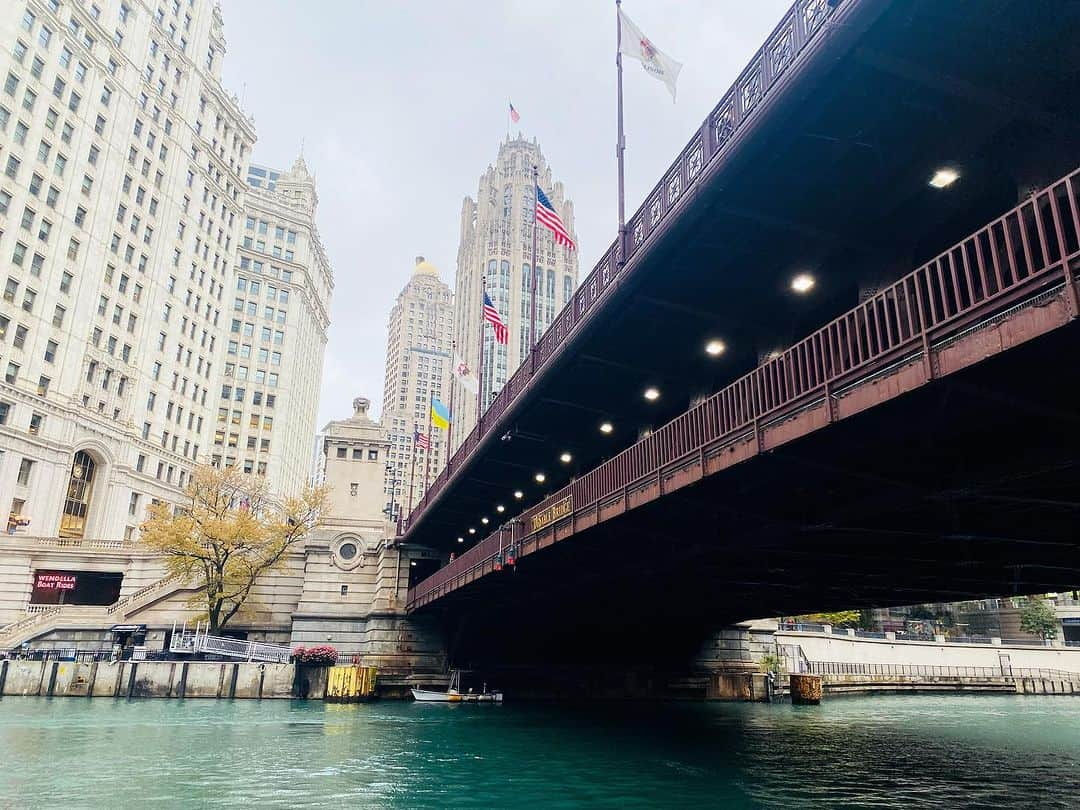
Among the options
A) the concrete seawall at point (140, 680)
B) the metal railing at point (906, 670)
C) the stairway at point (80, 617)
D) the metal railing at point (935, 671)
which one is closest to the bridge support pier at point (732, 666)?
the metal railing at point (935, 671)

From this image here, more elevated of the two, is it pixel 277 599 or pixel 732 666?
pixel 277 599

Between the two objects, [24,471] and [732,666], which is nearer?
[732,666]

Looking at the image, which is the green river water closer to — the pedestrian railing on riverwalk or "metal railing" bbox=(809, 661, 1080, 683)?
the pedestrian railing on riverwalk

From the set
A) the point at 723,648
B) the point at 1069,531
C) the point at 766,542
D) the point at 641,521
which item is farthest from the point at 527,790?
the point at 723,648

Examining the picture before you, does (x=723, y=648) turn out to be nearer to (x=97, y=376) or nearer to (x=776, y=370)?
(x=776, y=370)

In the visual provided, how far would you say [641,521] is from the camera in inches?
832

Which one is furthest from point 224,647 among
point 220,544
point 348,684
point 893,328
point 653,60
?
point 893,328

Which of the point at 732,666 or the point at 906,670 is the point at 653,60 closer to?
the point at 732,666

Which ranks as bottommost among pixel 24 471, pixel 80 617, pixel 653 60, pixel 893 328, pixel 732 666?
pixel 732 666

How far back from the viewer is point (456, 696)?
47.9m

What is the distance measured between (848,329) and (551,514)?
14016 mm

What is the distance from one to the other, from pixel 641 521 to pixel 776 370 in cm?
792

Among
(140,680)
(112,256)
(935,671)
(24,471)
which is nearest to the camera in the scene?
(140,680)

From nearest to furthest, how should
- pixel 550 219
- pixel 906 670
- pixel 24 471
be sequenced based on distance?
pixel 550 219, pixel 24 471, pixel 906 670
